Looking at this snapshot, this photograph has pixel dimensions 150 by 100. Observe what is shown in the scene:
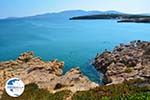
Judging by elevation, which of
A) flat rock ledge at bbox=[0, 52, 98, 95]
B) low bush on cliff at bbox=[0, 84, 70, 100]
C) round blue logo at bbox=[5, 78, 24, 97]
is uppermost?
round blue logo at bbox=[5, 78, 24, 97]

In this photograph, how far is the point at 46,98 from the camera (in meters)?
26.4

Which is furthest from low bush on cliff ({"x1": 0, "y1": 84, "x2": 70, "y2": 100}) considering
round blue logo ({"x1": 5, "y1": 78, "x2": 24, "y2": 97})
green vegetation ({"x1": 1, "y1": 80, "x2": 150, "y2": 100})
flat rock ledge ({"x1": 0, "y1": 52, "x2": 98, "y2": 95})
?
round blue logo ({"x1": 5, "y1": 78, "x2": 24, "y2": 97})

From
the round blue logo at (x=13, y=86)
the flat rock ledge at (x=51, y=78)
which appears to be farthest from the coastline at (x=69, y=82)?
the round blue logo at (x=13, y=86)

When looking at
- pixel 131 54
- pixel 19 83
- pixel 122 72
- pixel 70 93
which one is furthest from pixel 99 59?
pixel 19 83

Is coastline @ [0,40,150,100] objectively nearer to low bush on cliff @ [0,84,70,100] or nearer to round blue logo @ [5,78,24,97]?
low bush on cliff @ [0,84,70,100]

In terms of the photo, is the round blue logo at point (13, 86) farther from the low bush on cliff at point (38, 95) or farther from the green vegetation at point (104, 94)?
the green vegetation at point (104, 94)

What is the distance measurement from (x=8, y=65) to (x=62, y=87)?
1679 centimetres

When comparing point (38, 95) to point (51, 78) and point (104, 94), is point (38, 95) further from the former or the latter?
point (51, 78)

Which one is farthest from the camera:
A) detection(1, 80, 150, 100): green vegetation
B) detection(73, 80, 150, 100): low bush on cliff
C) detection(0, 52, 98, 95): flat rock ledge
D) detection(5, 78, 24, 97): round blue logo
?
detection(0, 52, 98, 95): flat rock ledge

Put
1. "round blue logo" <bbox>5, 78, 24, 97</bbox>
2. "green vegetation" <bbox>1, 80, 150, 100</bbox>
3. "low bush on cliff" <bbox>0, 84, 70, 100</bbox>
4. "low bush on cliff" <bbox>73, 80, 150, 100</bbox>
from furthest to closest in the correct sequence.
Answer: "low bush on cliff" <bbox>0, 84, 70, 100</bbox> → "green vegetation" <bbox>1, 80, 150, 100</bbox> → "low bush on cliff" <bbox>73, 80, 150, 100</bbox> → "round blue logo" <bbox>5, 78, 24, 97</bbox>

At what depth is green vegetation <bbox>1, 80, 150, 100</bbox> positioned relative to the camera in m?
24.3

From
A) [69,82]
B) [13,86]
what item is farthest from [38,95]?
[13,86]

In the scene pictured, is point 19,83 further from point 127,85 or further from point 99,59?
point 99,59

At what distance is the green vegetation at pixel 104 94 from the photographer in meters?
24.3
